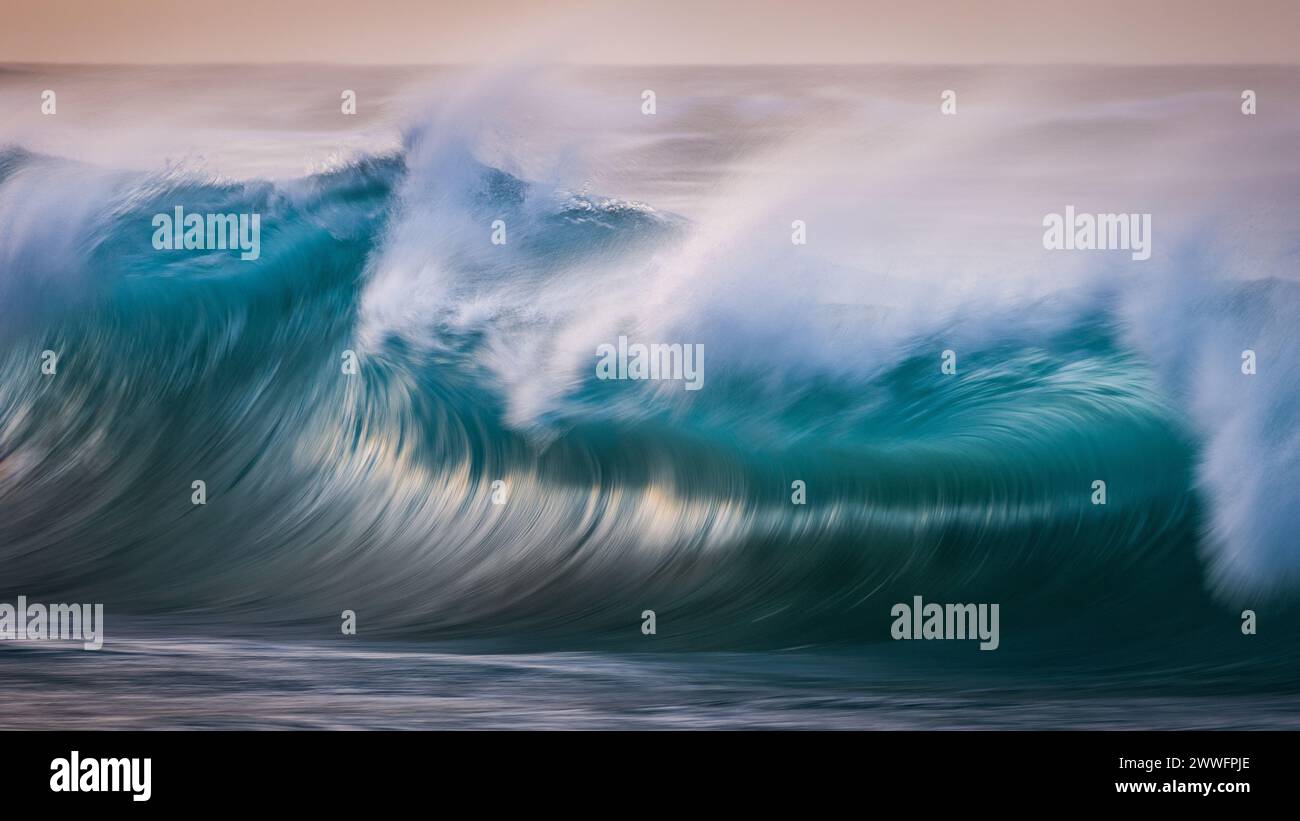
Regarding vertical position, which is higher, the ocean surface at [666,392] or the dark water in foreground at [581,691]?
the ocean surface at [666,392]

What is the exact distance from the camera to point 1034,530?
455 cm

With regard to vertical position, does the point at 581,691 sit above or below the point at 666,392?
below

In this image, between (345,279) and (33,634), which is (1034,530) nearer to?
(345,279)


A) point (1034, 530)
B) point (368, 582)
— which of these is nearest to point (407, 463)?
point (368, 582)

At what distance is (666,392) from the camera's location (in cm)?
454

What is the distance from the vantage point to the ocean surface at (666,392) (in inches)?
175

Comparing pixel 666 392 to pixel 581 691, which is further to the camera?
pixel 666 392

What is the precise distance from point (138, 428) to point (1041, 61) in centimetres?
350

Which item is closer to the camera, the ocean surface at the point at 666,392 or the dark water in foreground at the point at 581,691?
the dark water in foreground at the point at 581,691

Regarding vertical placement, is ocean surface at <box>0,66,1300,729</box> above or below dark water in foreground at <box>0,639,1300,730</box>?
above

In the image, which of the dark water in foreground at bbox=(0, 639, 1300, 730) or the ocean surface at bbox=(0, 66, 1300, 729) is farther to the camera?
the ocean surface at bbox=(0, 66, 1300, 729)

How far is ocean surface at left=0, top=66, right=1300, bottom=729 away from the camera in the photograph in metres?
4.44
